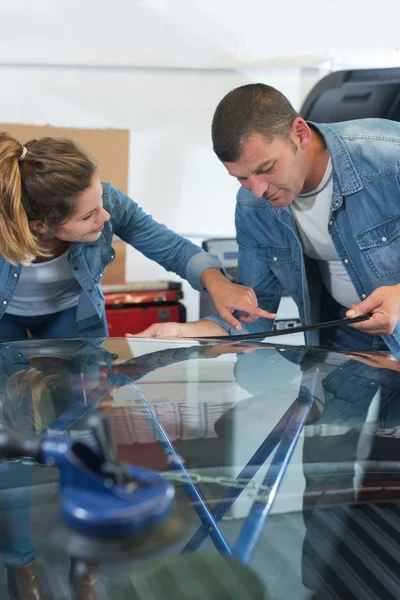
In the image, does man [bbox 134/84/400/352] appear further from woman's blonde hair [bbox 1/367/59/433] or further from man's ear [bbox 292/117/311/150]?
woman's blonde hair [bbox 1/367/59/433]

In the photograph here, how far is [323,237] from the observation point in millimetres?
1675

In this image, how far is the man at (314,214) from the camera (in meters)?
1.44

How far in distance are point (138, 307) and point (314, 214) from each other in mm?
2053

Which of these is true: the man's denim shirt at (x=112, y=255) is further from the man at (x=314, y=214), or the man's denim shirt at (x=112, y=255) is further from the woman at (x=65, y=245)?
the man at (x=314, y=214)

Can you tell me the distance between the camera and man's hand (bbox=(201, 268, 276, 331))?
158 cm

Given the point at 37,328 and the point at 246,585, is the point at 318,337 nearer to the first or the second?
the point at 37,328

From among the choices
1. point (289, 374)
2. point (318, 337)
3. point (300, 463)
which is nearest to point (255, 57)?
point (318, 337)

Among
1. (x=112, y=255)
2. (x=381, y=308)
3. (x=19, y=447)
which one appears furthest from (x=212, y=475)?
(x=112, y=255)

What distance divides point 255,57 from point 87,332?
2791 millimetres

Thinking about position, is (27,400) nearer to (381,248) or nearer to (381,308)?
(381,308)

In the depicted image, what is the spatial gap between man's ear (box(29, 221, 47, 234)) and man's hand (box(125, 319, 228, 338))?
0.37 meters

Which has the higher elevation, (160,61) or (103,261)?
(160,61)

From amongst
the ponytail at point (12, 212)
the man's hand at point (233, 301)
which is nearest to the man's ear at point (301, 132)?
the man's hand at point (233, 301)

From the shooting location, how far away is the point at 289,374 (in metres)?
1.12
